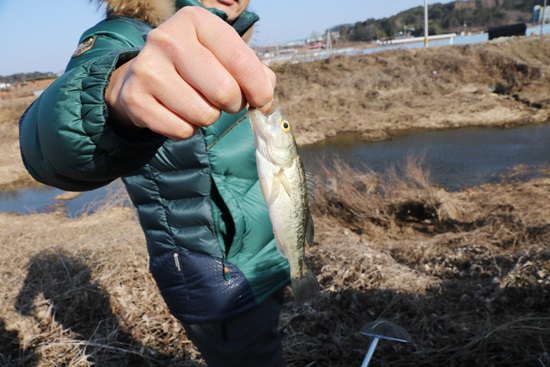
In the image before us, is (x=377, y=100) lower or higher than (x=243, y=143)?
lower

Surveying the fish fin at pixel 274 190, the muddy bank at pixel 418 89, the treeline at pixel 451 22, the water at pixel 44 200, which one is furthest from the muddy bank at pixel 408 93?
the treeline at pixel 451 22

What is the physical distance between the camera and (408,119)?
1880 cm

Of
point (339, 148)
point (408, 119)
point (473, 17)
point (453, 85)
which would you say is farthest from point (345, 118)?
point (473, 17)

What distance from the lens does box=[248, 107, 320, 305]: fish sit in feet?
4.86

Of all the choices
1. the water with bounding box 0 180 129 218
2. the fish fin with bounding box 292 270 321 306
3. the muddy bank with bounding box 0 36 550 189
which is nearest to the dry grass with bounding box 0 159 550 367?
the fish fin with bounding box 292 270 321 306

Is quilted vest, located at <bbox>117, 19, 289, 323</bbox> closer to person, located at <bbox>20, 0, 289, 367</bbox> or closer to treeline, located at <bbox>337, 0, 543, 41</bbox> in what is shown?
person, located at <bbox>20, 0, 289, 367</bbox>

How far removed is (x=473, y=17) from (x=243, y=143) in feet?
277

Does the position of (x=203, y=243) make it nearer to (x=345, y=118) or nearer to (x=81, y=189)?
(x=81, y=189)

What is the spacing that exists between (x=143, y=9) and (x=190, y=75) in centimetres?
101

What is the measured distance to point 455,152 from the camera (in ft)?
44.4

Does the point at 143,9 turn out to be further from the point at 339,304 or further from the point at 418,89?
the point at 418,89

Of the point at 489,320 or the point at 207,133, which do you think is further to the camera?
the point at 489,320

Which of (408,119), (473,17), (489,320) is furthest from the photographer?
(473,17)

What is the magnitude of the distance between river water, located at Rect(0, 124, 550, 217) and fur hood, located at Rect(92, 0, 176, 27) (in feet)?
30.5
